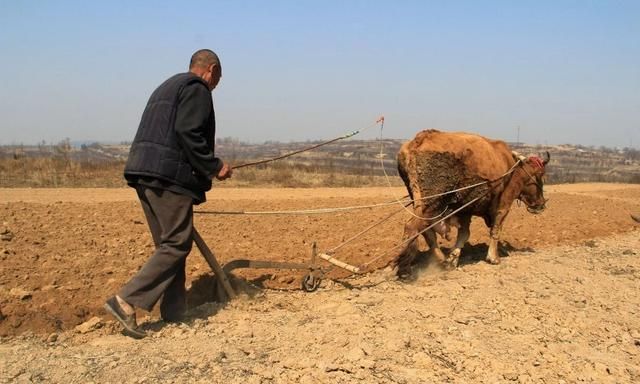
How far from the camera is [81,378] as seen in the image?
12.0 ft

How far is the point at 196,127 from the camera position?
14.8 ft

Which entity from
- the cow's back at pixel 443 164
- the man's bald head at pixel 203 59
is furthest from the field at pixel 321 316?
the man's bald head at pixel 203 59

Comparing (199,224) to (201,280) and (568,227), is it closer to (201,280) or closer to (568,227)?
(201,280)

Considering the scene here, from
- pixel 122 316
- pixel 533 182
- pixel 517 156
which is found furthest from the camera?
pixel 533 182

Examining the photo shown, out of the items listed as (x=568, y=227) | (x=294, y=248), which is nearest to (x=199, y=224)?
(x=294, y=248)

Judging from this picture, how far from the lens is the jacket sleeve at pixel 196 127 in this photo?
4.48 meters

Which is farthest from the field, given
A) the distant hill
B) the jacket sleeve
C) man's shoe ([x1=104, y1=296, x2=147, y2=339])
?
the distant hill

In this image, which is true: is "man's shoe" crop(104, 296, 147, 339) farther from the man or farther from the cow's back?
the cow's back

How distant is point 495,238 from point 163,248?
504 centimetres

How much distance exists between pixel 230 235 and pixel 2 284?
3.63 m

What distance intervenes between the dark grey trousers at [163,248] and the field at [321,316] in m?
0.38

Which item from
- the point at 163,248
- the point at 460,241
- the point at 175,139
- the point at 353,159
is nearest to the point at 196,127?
the point at 175,139

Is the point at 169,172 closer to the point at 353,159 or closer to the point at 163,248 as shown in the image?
the point at 163,248

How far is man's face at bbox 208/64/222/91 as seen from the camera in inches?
192
